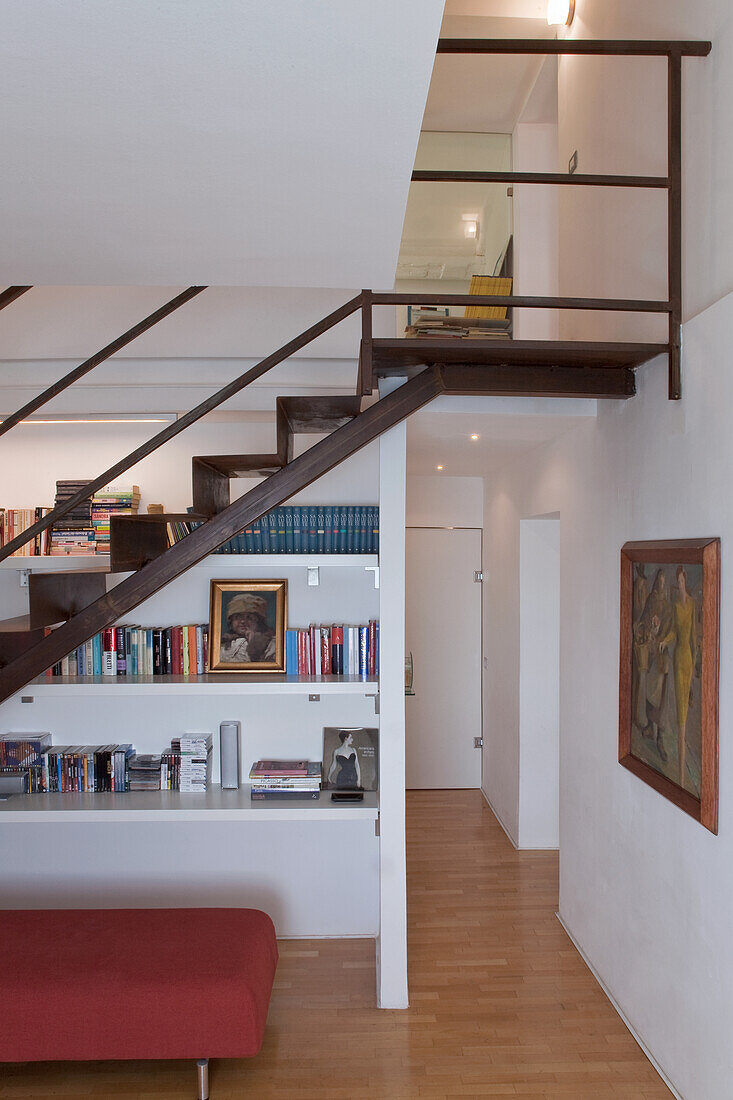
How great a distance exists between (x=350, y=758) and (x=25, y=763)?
5.22 feet

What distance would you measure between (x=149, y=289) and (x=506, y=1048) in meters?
3.68

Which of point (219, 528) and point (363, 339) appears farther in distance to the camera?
point (219, 528)

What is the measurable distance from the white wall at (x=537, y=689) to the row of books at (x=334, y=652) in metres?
1.66

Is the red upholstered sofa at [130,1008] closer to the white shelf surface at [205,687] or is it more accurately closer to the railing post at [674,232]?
the white shelf surface at [205,687]

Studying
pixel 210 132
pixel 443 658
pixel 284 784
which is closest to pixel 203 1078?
pixel 284 784

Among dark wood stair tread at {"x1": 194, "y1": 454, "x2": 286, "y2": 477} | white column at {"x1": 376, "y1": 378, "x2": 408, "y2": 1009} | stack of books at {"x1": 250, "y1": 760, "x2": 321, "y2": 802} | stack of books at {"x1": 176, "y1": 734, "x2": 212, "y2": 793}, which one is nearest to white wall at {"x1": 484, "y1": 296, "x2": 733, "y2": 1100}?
white column at {"x1": 376, "y1": 378, "x2": 408, "y2": 1009}

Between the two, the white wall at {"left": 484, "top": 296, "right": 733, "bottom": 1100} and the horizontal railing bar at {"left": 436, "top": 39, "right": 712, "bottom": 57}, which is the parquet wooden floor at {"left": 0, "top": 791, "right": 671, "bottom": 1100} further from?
the horizontal railing bar at {"left": 436, "top": 39, "right": 712, "bottom": 57}

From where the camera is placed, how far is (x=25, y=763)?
391 centimetres

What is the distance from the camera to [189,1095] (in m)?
2.92

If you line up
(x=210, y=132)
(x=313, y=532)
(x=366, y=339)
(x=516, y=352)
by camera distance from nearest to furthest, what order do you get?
(x=210, y=132)
(x=366, y=339)
(x=516, y=352)
(x=313, y=532)

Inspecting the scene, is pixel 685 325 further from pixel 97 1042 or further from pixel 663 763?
pixel 97 1042

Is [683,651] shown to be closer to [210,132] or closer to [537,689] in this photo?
[210,132]

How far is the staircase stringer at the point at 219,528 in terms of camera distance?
321cm

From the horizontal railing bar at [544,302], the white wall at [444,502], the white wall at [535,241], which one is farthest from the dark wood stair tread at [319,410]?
the white wall at [444,502]
